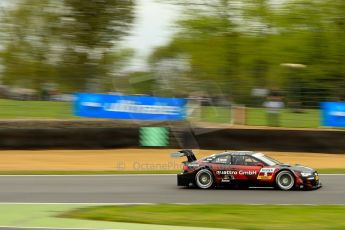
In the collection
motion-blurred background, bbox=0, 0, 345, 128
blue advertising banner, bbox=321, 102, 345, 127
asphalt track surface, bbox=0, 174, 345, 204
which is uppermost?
motion-blurred background, bbox=0, 0, 345, 128

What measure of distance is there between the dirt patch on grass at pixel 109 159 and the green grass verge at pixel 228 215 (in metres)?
8.73

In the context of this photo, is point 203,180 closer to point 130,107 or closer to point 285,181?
point 285,181

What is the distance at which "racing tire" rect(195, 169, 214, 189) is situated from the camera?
14781 mm

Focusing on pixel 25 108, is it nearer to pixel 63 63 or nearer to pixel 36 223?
pixel 63 63

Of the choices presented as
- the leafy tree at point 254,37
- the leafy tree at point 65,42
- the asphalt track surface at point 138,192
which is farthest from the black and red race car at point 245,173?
the leafy tree at point 65,42

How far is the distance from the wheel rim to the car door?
0.56 metres

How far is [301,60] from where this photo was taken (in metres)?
32.2

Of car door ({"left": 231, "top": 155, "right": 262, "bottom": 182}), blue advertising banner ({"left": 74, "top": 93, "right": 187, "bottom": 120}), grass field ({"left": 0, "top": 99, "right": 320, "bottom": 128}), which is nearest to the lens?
car door ({"left": 231, "top": 155, "right": 262, "bottom": 182})

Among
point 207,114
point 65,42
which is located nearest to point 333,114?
point 207,114

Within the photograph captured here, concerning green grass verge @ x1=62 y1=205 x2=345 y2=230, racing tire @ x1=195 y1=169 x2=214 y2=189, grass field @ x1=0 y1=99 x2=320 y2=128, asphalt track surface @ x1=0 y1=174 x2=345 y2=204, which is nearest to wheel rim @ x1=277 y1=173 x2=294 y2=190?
asphalt track surface @ x1=0 y1=174 x2=345 y2=204

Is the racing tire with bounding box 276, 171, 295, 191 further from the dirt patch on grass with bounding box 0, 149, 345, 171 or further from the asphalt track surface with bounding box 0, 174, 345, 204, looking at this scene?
the dirt patch on grass with bounding box 0, 149, 345, 171

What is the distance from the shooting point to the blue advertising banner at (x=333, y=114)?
23.3 metres

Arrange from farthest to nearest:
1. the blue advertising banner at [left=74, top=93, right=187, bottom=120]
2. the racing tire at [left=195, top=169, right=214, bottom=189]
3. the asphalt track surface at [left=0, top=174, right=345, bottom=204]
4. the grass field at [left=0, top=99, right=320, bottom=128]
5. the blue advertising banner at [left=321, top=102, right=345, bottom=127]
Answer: the blue advertising banner at [left=74, top=93, right=187, bottom=120]
the grass field at [left=0, top=99, right=320, bottom=128]
the blue advertising banner at [left=321, top=102, right=345, bottom=127]
the racing tire at [left=195, top=169, right=214, bottom=189]
the asphalt track surface at [left=0, top=174, right=345, bottom=204]

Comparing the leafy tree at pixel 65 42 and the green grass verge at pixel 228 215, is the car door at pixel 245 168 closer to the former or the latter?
the green grass verge at pixel 228 215
